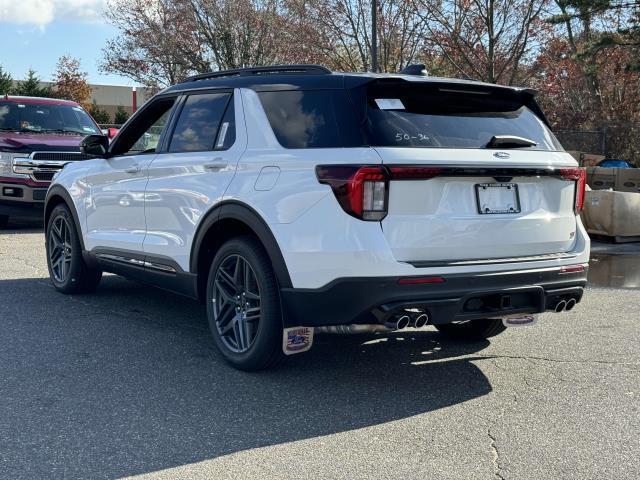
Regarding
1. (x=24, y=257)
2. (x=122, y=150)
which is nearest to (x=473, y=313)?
(x=122, y=150)

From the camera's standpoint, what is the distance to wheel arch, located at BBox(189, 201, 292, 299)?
478cm

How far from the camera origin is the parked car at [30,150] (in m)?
12.8

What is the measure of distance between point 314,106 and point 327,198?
672 millimetres

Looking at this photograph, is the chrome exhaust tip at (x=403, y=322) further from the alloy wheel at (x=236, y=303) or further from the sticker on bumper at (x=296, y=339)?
the alloy wheel at (x=236, y=303)

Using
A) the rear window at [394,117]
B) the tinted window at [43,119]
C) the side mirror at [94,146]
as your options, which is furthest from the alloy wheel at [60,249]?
the tinted window at [43,119]

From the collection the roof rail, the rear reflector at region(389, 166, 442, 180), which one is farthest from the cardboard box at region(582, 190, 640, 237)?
the rear reflector at region(389, 166, 442, 180)

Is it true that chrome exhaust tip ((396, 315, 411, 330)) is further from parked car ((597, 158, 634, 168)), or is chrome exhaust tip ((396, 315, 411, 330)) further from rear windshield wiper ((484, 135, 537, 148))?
parked car ((597, 158, 634, 168))

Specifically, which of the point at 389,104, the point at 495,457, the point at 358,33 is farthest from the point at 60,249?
the point at 358,33

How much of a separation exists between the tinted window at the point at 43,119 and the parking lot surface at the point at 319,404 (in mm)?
7782

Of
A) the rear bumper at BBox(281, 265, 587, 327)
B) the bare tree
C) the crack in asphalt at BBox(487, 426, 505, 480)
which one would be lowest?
the crack in asphalt at BBox(487, 426, 505, 480)

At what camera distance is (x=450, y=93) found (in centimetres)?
500

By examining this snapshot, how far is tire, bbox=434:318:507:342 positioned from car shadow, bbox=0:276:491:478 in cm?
8

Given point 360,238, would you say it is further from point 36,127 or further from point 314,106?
point 36,127

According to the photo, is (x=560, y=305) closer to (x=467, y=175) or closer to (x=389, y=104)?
(x=467, y=175)
